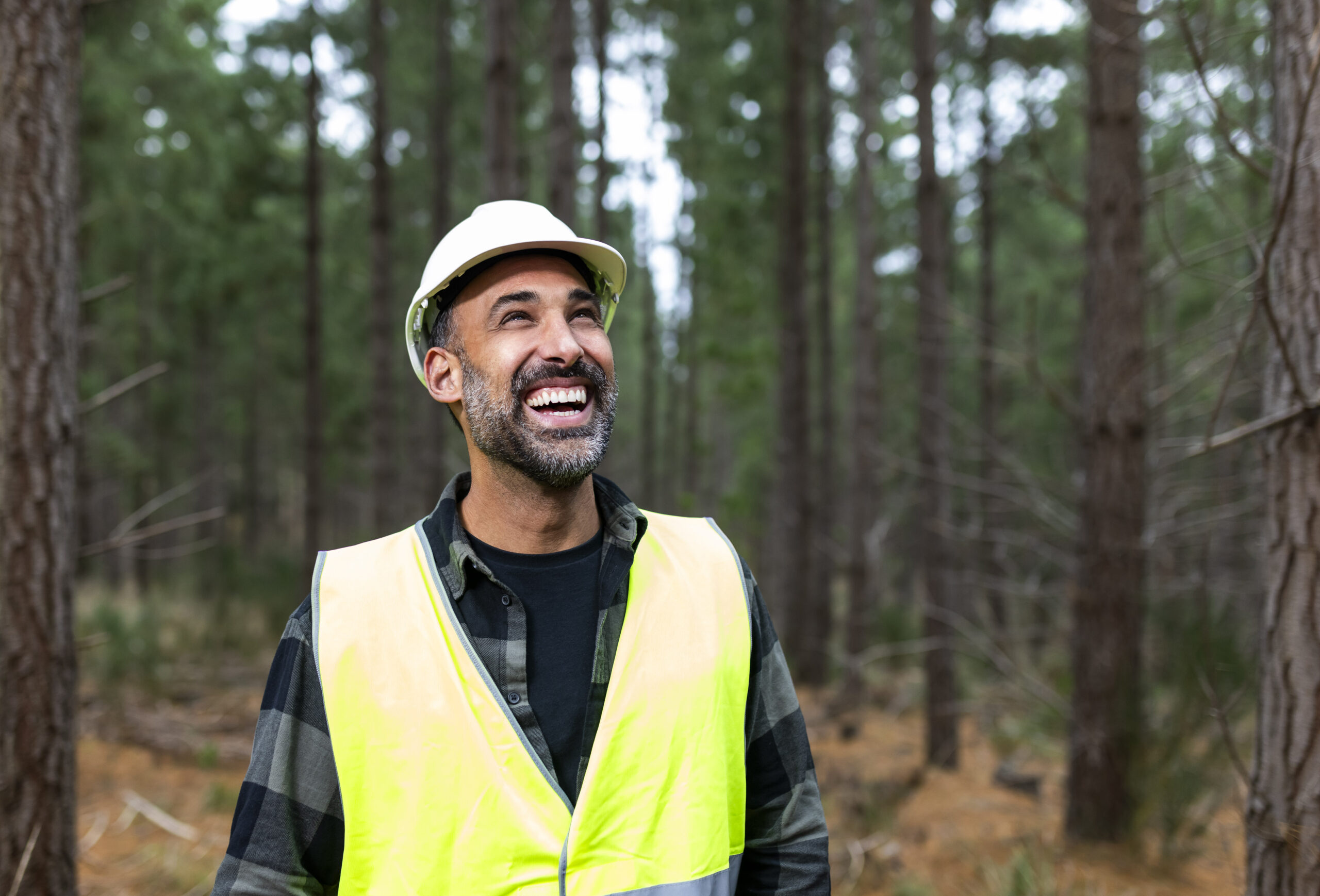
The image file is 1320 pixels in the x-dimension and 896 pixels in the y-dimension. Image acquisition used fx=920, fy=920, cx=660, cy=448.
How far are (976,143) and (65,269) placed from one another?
44.7 ft

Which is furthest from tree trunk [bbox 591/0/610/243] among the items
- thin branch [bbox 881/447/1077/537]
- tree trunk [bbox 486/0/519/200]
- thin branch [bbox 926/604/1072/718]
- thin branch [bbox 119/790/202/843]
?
thin branch [bbox 119/790/202/843]

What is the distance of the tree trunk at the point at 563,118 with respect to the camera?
21.1 feet

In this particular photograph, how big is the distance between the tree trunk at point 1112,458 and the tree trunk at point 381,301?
793cm

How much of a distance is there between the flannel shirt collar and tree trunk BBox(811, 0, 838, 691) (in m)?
9.76

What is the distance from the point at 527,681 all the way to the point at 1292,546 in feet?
7.20

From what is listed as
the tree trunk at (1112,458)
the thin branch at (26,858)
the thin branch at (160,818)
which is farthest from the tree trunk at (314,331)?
the tree trunk at (1112,458)

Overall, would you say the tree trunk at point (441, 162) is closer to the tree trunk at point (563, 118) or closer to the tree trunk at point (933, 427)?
Result: the tree trunk at point (563, 118)

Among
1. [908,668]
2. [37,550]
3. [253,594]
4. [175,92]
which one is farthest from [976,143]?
[37,550]

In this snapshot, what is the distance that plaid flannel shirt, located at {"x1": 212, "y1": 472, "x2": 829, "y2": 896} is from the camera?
1670mm

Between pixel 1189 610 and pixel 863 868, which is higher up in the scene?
pixel 1189 610

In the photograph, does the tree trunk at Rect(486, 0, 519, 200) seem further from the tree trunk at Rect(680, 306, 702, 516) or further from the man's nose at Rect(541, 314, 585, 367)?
the tree trunk at Rect(680, 306, 702, 516)

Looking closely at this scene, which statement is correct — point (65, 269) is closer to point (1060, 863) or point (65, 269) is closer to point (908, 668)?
point (1060, 863)

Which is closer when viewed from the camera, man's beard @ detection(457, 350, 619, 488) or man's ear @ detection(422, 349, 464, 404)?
man's beard @ detection(457, 350, 619, 488)

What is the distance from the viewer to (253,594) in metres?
14.2
